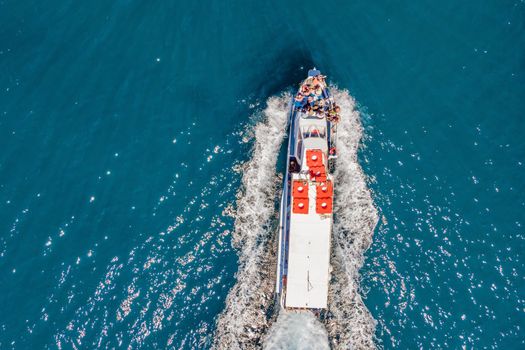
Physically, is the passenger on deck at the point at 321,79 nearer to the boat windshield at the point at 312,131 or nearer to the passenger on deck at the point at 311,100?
the passenger on deck at the point at 311,100

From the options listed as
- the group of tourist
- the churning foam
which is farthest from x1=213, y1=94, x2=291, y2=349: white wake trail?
the group of tourist

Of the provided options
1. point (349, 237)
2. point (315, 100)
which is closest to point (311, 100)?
point (315, 100)

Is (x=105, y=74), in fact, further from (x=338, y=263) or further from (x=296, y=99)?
(x=338, y=263)

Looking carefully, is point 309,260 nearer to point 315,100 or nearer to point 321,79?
point 315,100

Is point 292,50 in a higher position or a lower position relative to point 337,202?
higher

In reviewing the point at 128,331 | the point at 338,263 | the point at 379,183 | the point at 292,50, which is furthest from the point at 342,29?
the point at 128,331

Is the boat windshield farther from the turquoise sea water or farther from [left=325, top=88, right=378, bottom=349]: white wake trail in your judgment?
the turquoise sea water
